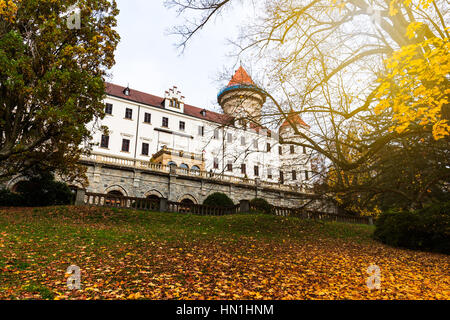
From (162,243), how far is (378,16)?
9.03 metres

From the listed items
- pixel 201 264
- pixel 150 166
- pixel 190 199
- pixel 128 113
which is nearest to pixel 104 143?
pixel 128 113

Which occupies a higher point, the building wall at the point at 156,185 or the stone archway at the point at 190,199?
the building wall at the point at 156,185

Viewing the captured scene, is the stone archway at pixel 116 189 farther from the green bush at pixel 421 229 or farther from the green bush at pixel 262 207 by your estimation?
the green bush at pixel 421 229

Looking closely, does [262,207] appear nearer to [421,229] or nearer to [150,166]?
[421,229]

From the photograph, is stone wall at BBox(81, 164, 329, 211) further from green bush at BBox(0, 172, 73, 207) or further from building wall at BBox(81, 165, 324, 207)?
green bush at BBox(0, 172, 73, 207)

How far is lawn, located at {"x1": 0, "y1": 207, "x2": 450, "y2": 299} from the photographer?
5316 millimetres

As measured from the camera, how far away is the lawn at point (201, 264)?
17.4 feet

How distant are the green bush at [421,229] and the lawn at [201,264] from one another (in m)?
0.82

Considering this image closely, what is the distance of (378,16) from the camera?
7.23 metres

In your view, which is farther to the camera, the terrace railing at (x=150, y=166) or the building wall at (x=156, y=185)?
the terrace railing at (x=150, y=166)

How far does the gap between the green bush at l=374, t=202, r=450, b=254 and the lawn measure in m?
0.82

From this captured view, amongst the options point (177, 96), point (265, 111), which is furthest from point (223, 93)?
point (177, 96)

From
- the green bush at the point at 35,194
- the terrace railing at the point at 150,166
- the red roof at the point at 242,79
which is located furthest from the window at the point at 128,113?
the red roof at the point at 242,79

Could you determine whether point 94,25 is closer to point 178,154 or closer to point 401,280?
point 401,280
